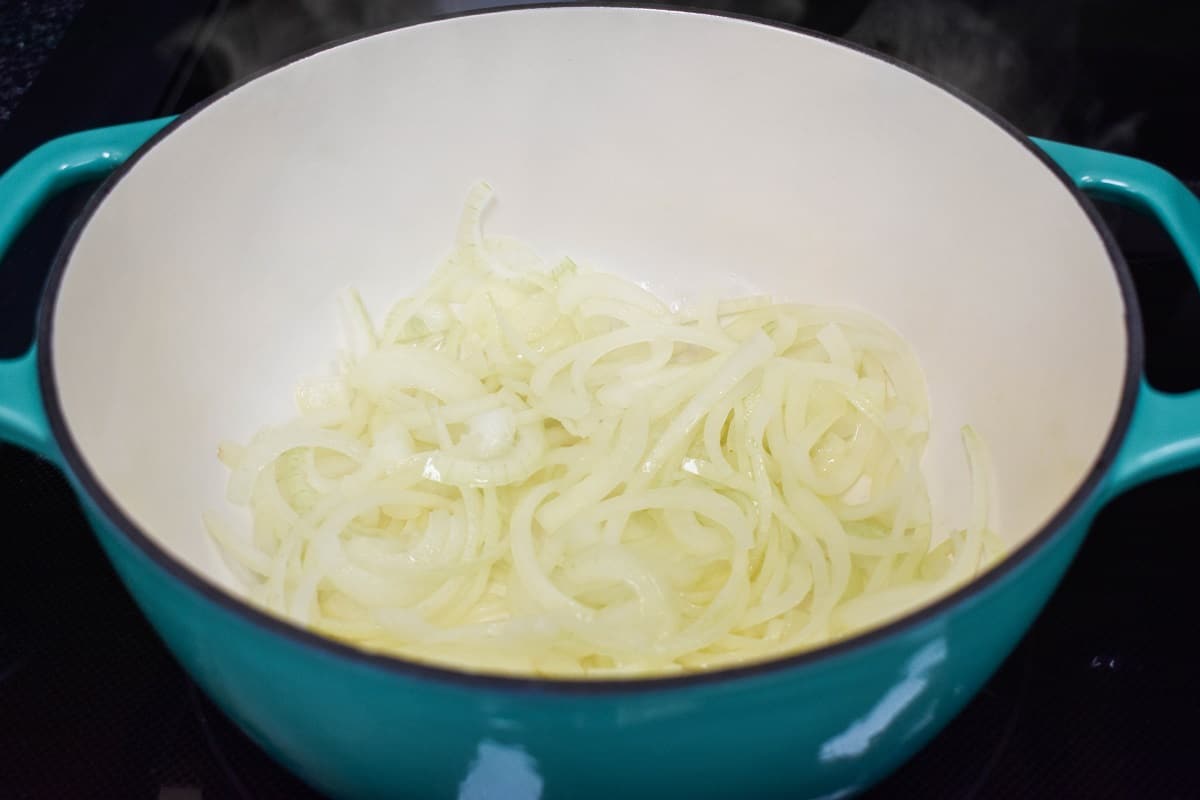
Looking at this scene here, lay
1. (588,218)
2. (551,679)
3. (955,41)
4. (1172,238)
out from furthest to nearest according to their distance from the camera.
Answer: (955,41) < (588,218) < (1172,238) < (551,679)

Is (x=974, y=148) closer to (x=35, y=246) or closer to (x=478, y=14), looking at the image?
(x=478, y=14)

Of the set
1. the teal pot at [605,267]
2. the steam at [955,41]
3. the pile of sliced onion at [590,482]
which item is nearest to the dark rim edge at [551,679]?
the teal pot at [605,267]

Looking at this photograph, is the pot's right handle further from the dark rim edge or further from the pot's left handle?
the pot's left handle

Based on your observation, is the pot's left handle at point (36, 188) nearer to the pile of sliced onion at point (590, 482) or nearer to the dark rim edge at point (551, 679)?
the dark rim edge at point (551, 679)

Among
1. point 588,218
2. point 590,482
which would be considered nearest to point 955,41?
point 588,218

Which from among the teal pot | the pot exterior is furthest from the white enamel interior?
the pot exterior

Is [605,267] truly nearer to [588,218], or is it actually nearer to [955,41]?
[588,218]

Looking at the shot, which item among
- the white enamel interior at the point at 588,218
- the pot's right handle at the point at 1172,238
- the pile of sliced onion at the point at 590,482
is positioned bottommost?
the pile of sliced onion at the point at 590,482

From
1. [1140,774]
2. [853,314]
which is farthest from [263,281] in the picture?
[1140,774]
